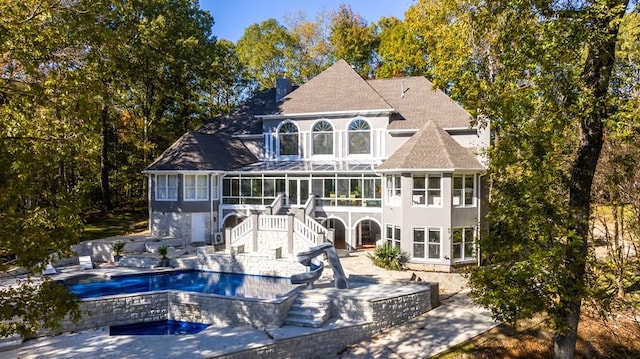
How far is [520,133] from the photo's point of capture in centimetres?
892

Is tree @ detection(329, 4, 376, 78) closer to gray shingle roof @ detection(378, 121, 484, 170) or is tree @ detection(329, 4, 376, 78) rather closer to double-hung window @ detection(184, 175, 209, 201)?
double-hung window @ detection(184, 175, 209, 201)

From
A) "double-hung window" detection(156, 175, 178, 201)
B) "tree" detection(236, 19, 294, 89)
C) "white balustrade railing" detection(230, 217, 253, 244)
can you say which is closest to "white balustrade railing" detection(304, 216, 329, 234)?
"white balustrade railing" detection(230, 217, 253, 244)

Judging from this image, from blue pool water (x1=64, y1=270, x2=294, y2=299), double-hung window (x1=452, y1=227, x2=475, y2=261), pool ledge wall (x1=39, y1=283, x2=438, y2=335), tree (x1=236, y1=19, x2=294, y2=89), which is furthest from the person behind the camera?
tree (x1=236, y1=19, x2=294, y2=89)

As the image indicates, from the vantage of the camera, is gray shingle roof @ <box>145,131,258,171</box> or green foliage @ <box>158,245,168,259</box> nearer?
green foliage @ <box>158,245,168,259</box>

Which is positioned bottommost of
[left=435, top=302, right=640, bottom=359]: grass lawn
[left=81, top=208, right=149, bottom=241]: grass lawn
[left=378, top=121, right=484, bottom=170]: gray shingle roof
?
[left=435, top=302, right=640, bottom=359]: grass lawn

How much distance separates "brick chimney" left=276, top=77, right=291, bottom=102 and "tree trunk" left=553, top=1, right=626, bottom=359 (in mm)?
22188

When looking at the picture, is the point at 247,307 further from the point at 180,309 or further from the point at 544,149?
the point at 544,149

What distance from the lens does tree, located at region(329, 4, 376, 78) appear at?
140 ft

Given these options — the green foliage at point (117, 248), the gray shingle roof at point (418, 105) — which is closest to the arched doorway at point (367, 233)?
the gray shingle roof at point (418, 105)

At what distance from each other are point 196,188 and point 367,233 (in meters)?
10.7

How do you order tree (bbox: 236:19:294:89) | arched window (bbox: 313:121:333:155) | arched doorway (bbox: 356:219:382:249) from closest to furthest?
arched doorway (bbox: 356:219:382:249) < arched window (bbox: 313:121:333:155) < tree (bbox: 236:19:294:89)

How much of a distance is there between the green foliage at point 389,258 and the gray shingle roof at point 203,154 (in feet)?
37.6

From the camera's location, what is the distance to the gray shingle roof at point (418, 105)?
2362cm

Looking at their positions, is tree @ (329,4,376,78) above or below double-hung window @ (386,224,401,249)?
above
